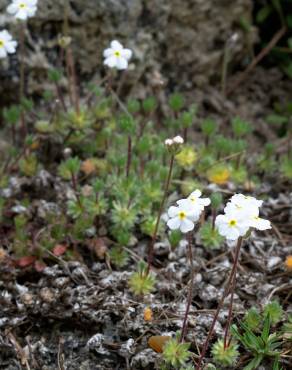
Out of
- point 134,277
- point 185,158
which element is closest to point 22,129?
point 185,158

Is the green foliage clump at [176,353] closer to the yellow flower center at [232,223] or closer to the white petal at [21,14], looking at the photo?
the yellow flower center at [232,223]

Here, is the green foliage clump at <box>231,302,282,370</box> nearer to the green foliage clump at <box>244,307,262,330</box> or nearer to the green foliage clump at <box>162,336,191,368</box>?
the green foliage clump at <box>244,307,262,330</box>

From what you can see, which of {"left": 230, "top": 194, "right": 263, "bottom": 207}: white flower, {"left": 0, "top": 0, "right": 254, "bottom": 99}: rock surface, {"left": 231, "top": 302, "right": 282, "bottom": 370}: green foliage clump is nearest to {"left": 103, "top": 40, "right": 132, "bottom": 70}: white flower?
{"left": 0, "top": 0, "right": 254, "bottom": 99}: rock surface

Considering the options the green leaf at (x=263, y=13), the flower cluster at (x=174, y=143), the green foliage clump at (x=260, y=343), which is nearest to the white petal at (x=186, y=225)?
the flower cluster at (x=174, y=143)

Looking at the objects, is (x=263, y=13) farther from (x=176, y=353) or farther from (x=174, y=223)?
(x=176, y=353)

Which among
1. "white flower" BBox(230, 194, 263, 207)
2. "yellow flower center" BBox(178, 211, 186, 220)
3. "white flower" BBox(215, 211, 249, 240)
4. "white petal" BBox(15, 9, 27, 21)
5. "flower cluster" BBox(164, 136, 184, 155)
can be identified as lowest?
"yellow flower center" BBox(178, 211, 186, 220)

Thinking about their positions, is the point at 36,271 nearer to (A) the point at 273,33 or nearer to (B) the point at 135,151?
(B) the point at 135,151
